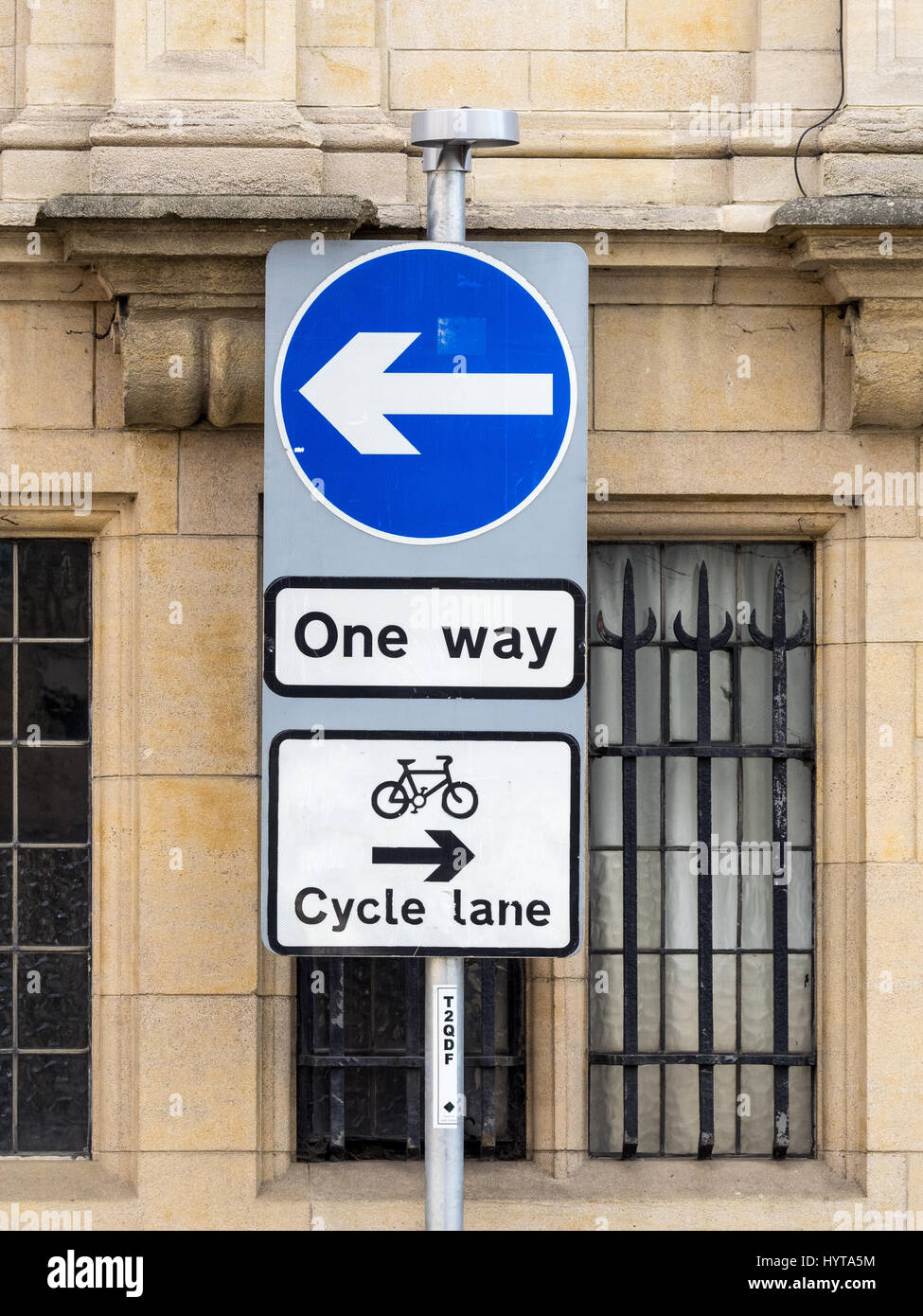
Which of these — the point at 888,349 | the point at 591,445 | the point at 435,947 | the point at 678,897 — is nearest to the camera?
the point at 435,947

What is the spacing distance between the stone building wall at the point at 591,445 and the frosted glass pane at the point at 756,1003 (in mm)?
232

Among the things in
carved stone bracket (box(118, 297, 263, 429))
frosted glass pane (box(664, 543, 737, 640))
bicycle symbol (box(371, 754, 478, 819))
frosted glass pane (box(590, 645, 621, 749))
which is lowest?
bicycle symbol (box(371, 754, 478, 819))

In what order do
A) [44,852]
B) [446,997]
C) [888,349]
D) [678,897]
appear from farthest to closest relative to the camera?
[678,897] → [44,852] → [888,349] → [446,997]

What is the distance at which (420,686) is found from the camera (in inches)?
124

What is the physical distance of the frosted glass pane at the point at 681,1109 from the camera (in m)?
5.79

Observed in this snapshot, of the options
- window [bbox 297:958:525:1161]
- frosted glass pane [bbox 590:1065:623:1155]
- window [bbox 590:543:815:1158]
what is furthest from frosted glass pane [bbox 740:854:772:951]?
window [bbox 297:958:525:1161]

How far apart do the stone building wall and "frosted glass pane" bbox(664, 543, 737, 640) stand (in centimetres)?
19

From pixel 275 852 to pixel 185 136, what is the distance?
3197mm

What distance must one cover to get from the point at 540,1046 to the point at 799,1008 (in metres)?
1.03

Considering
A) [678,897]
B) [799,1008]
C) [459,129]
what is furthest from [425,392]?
[799,1008]

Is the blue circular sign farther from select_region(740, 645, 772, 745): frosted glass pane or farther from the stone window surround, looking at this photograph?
select_region(740, 645, 772, 745): frosted glass pane

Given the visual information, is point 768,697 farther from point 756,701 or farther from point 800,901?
point 800,901

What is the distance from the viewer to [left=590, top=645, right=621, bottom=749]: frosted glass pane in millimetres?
5801

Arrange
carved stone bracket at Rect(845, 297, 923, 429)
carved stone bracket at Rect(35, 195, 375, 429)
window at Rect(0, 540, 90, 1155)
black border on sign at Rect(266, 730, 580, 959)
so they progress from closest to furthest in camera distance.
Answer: black border on sign at Rect(266, 730, 580, 959) → carved stone bracket at Rect(35, 195, 375, 429) → carved stone bracket at Rect(845, 297, 923, 429) → window at Rect(0, 540, 90, 1155)
